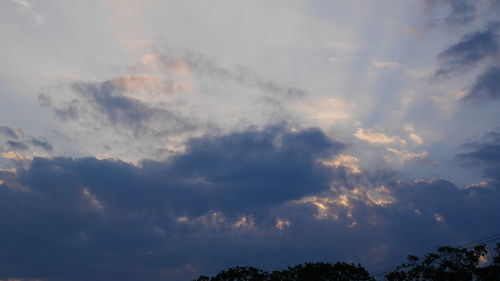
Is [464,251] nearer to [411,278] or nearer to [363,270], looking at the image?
[411,278]

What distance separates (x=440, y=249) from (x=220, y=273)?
3167cm

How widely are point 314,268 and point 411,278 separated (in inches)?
521

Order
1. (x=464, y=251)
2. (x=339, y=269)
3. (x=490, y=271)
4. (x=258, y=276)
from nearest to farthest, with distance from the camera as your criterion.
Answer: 1. (x=490, y=271)
2. (x=464, y=251)
3. (x=339, y=269)
4. (x=258, y=276)

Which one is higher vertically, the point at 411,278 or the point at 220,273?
the point at 220,273

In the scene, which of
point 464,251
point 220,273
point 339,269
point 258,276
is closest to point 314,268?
point 339,269

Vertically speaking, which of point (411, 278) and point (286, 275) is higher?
point (286, 275)

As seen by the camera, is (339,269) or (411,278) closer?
(411,278)

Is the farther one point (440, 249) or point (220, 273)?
point (220, 273)

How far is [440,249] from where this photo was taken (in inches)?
2015

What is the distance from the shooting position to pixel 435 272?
50781mm

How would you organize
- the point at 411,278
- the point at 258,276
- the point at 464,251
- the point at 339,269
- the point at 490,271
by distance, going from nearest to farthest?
1. the point at 490,271
2. the point at 464,251
3. the point at 411,278
4. the point at 339,269
5. the point at 258,276

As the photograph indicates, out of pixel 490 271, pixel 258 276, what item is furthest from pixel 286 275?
pixel 490 271

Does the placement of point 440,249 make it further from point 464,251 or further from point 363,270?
point 363,270

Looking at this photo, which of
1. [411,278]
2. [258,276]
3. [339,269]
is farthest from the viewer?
[258,276]
